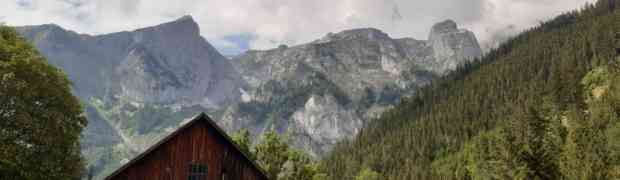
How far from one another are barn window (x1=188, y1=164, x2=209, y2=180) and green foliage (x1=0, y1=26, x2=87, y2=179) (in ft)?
29.7

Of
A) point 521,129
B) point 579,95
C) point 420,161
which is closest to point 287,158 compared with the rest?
point 521,129

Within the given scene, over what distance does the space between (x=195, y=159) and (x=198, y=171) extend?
782 millimetres

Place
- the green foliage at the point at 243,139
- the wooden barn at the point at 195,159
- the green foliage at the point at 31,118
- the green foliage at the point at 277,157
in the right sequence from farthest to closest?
the green foliage at the point at 277,157 < the green foliage at the point at 243,139 < the green foliage at the point at 31,118 < the wooden barn at the point at 195,159

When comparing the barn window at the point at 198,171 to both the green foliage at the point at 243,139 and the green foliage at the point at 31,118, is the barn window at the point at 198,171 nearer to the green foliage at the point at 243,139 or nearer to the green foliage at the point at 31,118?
the green foliage at the point at 31,118

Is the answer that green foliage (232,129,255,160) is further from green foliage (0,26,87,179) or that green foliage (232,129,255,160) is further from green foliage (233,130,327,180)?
green foliage (0,26,87,179)

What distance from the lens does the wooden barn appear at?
2917 cm

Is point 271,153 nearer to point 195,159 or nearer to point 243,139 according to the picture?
point 243,139

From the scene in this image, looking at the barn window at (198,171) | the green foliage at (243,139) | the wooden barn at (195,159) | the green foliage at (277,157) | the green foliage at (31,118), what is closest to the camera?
the wooden barn at (195,159)

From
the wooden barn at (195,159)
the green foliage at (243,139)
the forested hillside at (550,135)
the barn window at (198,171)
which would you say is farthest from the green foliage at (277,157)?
the forested hillside at (550,135)

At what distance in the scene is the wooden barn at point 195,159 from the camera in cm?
2917

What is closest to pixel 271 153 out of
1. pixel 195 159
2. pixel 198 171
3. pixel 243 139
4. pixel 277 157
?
pixel 277 157

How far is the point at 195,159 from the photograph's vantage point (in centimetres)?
2991

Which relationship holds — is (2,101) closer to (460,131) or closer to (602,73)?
(602,73)

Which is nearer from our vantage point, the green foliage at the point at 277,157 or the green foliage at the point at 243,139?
the green foliage at the point at 243,139
